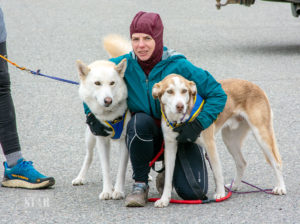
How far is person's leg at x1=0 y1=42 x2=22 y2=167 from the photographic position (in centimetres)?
428

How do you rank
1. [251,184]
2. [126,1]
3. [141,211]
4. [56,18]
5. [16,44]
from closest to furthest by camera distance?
[141,211], [251,184], [16,44], [56,18], [126,1]

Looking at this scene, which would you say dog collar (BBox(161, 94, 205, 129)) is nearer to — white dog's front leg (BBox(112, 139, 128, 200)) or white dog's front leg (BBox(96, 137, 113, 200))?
white dog's front leg (BBox(112, 139, 128, 200))

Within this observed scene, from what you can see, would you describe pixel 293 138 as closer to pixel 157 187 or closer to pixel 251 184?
pixel 251 184

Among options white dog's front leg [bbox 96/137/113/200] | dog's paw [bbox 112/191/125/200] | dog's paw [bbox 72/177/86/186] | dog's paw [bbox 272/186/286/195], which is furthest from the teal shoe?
Result: dog's paw [bbox 272/186/286/195]

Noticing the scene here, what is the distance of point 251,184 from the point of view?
4.56m

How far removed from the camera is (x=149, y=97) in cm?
411

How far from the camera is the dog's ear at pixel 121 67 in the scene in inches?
160

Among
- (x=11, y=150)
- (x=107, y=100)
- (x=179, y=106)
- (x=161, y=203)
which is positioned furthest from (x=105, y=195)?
(x=179, y=106)

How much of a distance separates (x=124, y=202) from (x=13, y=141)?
1019 mm

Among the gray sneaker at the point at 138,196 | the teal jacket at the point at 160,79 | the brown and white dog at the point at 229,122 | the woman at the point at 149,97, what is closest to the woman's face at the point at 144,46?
the woman at the point at 149,97

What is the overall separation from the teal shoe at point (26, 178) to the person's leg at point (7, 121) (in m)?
0.07

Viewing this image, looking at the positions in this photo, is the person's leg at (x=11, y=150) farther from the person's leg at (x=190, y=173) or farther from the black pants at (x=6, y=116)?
the person's leg at (x=190, y=173)

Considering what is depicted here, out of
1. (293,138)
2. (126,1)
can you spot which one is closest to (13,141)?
A: (293,138)

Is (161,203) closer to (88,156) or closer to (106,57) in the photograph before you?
(88,156)
